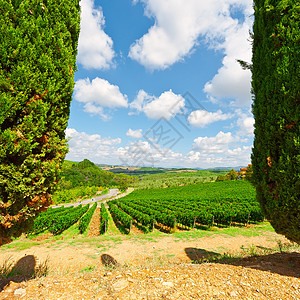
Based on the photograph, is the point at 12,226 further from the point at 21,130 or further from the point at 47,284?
the point at 21,130

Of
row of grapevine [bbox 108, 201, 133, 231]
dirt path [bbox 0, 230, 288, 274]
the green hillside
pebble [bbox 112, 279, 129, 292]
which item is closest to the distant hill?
the green hillside

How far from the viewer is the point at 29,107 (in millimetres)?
3400

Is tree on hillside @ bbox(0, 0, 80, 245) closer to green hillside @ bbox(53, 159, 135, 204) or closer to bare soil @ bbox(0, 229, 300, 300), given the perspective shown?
bare soil @ bbox(0, 229, 300, 300)

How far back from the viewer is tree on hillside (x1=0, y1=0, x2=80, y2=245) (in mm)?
3180

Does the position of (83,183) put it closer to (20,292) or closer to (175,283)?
(20,292)

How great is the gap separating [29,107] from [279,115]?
6259 mm

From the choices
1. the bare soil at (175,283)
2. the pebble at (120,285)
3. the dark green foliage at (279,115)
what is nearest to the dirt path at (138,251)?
the bare soil at (175,283)

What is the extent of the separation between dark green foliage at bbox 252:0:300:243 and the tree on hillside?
5705mm

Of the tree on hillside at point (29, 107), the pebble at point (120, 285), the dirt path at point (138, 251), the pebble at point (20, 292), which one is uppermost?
the tree on hillside at point (29, 107)

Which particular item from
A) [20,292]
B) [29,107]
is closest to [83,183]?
[20,292]

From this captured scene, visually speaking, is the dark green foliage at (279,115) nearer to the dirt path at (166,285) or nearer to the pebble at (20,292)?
the dirt path at (166,285)

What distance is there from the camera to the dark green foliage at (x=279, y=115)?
389 centimetres

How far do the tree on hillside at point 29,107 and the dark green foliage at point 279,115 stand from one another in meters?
5.70

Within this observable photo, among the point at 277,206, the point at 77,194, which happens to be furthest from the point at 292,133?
the point at 77,194
